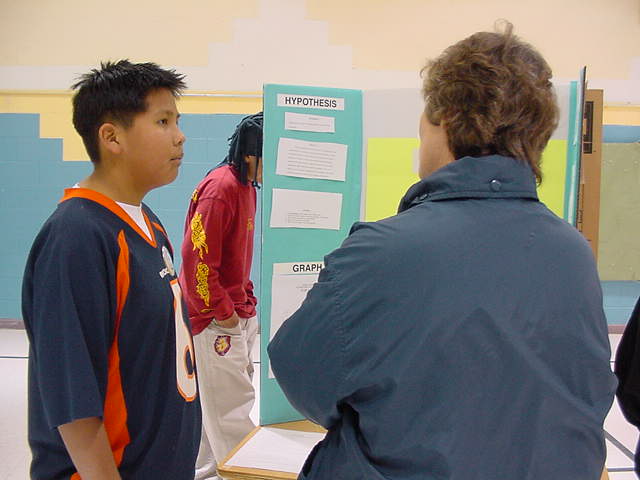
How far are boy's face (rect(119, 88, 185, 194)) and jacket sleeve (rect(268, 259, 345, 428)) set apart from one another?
479 millimetres

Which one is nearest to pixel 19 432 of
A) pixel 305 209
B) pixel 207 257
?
pixel 207 257

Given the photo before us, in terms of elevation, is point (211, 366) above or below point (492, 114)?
below

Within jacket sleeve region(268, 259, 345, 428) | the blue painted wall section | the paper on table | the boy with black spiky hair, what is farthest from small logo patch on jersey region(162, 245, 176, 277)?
the blue painted wall section

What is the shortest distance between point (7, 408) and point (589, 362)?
3.21 meters

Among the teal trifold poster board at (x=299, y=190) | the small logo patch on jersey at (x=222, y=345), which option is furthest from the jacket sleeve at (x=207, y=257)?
the teal trifold poster board at (x=299, y=190)

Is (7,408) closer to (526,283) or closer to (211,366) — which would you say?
(211,366)

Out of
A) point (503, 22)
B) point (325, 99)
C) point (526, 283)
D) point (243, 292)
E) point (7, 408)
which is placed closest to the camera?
point (526, 283)

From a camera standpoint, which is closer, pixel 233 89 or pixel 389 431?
pixel 389 431

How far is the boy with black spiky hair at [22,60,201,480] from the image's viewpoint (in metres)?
0.86

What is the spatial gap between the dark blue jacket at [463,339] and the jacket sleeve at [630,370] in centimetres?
43

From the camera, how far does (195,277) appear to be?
2133 millimetres

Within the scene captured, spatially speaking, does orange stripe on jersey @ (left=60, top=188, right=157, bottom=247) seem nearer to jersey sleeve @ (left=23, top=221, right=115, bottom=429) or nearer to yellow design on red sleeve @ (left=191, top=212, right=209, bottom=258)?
jersey sleeve @ (left=23, top=221, right=115, bottom=429)

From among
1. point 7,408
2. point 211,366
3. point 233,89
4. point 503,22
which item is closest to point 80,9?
point 233,89

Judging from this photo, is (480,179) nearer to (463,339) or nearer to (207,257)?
(463,339)
